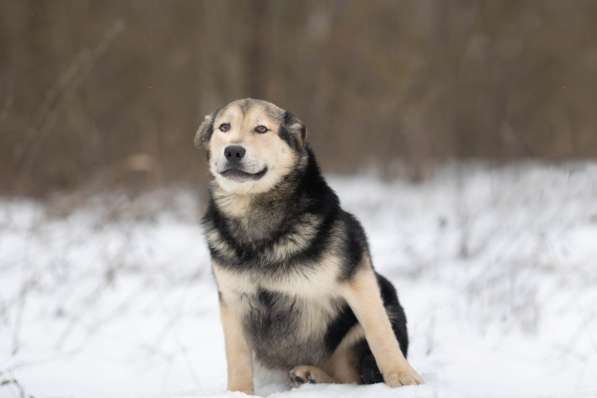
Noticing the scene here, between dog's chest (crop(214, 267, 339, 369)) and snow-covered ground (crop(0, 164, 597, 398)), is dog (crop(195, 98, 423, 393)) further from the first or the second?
snow-covered ground (crop(0, 164, 597, 398))

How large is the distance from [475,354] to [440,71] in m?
10.5

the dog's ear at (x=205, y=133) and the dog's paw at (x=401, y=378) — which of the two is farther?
the dog's ear at (x=205, y=133)

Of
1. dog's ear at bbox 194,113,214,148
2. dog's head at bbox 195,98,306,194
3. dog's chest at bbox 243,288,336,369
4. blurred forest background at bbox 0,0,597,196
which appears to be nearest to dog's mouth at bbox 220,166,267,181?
dog's head at bbox 195,98,306,194

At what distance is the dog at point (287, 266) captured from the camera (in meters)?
3.36

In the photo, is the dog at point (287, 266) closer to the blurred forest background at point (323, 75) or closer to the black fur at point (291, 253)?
the black fur at point (291, 253)

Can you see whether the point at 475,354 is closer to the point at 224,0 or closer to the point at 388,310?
the point at 388,310

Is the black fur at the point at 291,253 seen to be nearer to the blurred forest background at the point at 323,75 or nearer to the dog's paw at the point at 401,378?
the dog's paw at the point at 401,378

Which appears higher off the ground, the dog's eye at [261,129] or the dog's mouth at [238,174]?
the dog's eye at [261,129]

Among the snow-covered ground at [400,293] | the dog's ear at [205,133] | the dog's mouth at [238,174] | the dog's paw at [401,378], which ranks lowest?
the snow-covered ground at [400,293]

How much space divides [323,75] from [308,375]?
1126 cm

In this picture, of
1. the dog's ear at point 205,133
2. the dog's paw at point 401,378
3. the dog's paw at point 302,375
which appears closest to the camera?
the dog's paw at point 401,378

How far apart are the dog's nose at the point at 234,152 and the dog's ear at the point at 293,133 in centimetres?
28

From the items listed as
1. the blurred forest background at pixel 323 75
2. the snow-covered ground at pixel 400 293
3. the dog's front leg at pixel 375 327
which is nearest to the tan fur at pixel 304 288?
the dog's front leg at pixel 375 327

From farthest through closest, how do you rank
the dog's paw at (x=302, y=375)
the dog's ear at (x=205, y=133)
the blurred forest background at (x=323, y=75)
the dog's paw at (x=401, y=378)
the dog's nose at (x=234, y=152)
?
the blurred forest background at (x=323, y=75) → the dog's ear at (x=205, y=133) → the dog's paw at (x=302, y=375) → the dog's nose at (x=234, y=152) → the dog's paw at (x=401, y=378)
